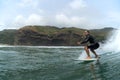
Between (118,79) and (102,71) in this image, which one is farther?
(102,71)

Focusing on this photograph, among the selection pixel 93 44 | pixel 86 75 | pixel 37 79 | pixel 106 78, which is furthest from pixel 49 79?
pixel 93 44

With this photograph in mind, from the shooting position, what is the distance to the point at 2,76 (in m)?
19.9

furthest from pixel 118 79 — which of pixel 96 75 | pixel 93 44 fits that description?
pixel 93 44

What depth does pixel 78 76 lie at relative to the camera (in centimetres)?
1809

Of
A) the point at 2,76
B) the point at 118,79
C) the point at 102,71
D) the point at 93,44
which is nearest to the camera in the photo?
the point at 118,79

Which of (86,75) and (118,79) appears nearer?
(118,79)

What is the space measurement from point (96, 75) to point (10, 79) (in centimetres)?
522

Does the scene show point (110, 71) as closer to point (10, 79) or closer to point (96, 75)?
point (96, 75)

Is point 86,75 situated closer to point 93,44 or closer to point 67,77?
point 67,77

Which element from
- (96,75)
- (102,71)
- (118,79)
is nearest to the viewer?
(118,79)

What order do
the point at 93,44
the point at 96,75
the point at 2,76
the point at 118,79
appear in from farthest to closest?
the point at 93,44 < the point at 2,76 < the point at 96,75 < the point at 118,79

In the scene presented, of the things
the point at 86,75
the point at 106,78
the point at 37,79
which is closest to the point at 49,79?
the point at 37,79

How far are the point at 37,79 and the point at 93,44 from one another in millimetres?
9804

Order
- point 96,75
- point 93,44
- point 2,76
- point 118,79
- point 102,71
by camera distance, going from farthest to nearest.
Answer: point 93,44 < point 2,76 < point 102,71 < point 96,75 < point 118,79
